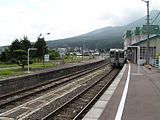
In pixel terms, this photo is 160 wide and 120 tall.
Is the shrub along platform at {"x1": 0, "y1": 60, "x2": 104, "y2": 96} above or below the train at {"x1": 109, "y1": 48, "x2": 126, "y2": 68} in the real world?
below

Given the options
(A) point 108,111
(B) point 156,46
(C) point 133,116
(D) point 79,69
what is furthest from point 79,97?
(B) point 156,46

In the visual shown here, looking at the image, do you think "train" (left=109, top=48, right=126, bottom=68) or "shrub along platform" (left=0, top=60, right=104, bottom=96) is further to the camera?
"train" (left=109, top=48, right=126, bottom=68)

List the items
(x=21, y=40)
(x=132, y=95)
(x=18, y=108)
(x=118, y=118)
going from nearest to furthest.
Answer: (x=118, y=118) → (x=18, y=108) → (x=132, y=95) → (x=21, y=40)

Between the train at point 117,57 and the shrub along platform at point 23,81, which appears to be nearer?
the shrub along platform at point 23,81

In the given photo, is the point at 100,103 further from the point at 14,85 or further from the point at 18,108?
the point at 14,85

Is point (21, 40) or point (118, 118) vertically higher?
point (21, 40)

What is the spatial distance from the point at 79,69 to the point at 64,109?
89.4ft

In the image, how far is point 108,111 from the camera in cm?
1082

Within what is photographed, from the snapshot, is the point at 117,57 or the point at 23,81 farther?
the point at 117,57

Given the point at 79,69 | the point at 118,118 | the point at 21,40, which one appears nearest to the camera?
the point at 118,118

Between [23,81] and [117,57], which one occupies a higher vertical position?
[117,57]

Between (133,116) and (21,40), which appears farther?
(21,40)

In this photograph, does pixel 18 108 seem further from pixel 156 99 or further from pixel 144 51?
pixel 144 51

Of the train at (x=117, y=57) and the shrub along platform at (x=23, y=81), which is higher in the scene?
the train at (x=117, y=57)
